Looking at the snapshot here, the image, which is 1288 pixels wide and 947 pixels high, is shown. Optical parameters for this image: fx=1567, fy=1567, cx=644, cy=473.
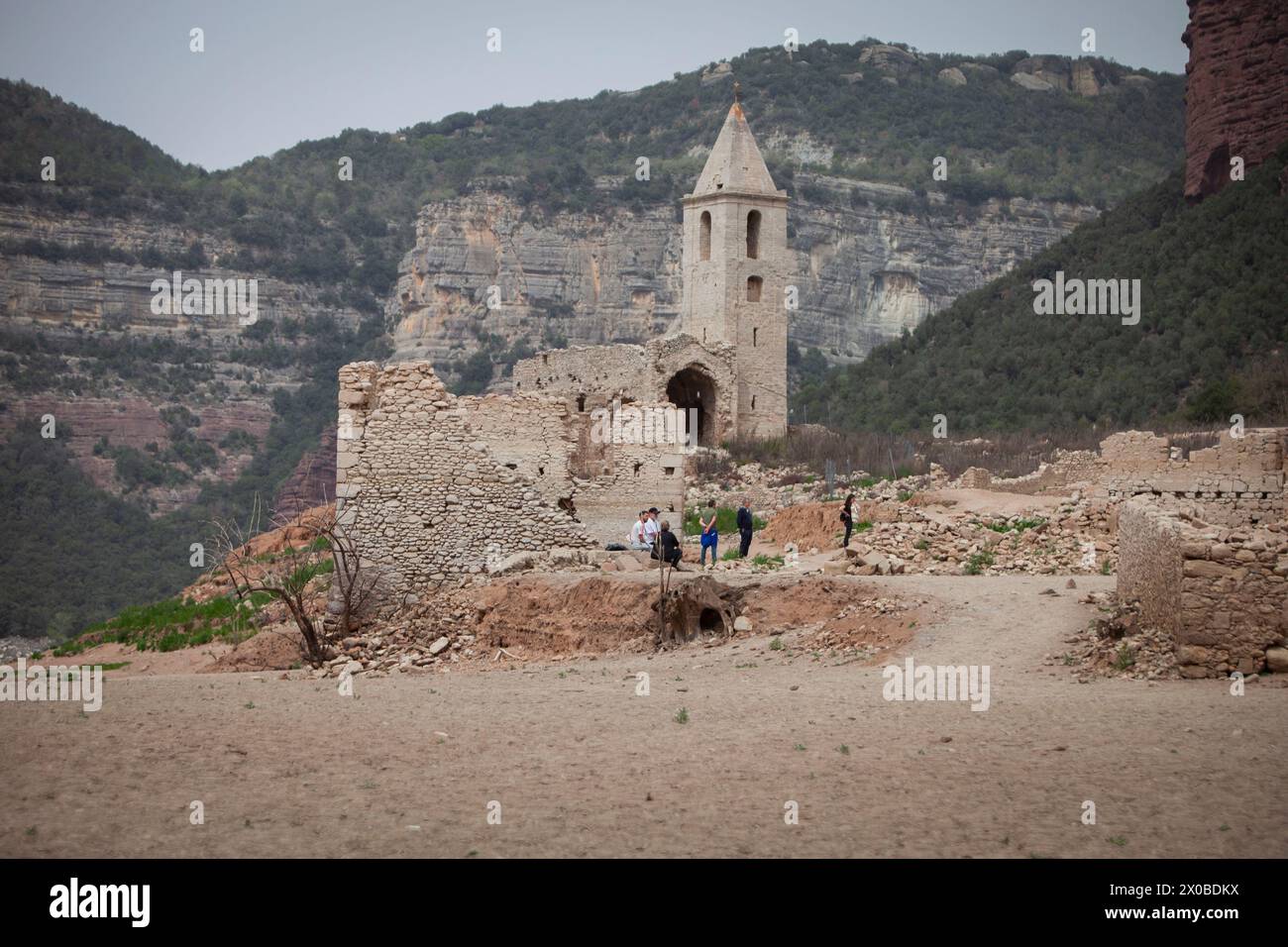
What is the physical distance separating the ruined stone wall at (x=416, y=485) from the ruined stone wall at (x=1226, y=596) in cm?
801

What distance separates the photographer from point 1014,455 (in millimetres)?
41406

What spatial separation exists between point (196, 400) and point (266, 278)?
83.0 ft

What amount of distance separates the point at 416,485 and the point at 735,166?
40.1 metres

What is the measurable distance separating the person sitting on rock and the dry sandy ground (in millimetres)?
4403

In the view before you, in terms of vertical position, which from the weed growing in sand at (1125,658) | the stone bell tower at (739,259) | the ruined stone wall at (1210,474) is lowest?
the weed growing in sand at (1125,658)

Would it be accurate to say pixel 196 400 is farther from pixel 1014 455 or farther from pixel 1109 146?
pixel 1109 146

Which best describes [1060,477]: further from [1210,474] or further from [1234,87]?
[1234,87]

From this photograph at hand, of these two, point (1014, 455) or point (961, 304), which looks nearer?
point (1014, 455)

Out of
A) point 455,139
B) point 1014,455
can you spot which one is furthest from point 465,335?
point 1014,455

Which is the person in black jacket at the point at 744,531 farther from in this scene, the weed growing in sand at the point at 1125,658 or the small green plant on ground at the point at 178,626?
the weed growing in sand at the point at 1125,658

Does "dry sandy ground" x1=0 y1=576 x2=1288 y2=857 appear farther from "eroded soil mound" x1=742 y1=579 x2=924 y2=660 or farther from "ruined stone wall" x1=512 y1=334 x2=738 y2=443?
"ruined stone wall" x1=512 y1=334 x2=738 y2=443

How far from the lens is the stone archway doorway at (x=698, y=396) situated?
5022cm

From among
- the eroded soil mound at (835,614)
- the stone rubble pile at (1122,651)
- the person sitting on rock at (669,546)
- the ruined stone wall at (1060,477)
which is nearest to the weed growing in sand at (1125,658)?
the stone rubble pile at (1122,651)

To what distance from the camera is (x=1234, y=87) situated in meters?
67.0
